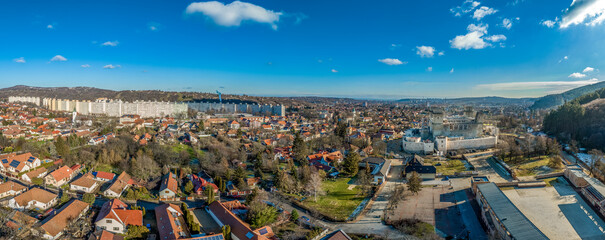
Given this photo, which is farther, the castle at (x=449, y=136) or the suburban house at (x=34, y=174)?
the castle at (x=449, y=136)

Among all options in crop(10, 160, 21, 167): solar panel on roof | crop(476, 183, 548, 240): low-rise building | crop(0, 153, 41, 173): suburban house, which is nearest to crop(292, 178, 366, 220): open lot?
crop(476, 183, 548, 240): low-rise building

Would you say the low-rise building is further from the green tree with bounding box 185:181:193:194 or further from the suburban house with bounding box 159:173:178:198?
the suburban house with bounding box 159:173:178:198

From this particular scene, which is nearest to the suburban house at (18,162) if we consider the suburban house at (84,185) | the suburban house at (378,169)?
the suburban house at (84,185)

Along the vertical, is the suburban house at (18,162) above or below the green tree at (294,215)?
above

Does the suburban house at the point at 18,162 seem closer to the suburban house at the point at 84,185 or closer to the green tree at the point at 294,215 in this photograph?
the suburban house at the point at 84,185

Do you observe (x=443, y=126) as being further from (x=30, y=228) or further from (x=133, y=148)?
(x=30, y=228)

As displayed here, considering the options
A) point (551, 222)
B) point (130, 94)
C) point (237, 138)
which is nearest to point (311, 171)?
point (551, 222)

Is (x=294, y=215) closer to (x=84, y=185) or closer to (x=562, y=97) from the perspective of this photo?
(x=84, y=185)
